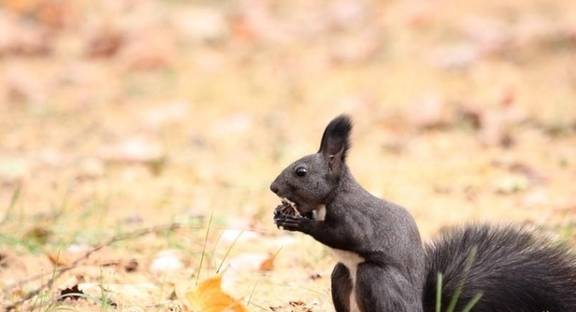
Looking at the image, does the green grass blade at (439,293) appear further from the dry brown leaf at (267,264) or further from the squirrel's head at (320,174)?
the dry brown leaf at (267,264)

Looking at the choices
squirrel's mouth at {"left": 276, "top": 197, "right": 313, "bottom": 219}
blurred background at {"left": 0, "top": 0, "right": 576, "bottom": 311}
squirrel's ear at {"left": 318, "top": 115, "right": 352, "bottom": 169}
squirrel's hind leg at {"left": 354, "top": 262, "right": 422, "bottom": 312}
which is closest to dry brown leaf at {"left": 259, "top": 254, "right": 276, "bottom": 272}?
blurred background at {"left": 0, "top": 0, "right": 576, "bottom": 311}

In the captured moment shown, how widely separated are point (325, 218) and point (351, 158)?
2.77m

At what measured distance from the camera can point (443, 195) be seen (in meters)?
4.80

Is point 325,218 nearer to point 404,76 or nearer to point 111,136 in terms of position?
point 111,136

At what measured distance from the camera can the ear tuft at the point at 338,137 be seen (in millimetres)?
2945

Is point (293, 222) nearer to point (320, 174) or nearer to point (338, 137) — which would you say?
point (320, 174)

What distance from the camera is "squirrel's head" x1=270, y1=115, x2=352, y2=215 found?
294 cm

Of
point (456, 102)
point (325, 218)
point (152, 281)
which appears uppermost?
point (456, 102)

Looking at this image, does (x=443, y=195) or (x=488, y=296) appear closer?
(x=488, y=296)

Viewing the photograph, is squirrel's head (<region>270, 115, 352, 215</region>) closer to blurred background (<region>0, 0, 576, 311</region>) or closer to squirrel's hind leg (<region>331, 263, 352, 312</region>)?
squirrel's hind leg (<region>331, 263, 352, 312</region>)

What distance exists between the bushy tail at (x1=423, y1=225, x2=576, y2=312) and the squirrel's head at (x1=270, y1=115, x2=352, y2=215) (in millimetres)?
362

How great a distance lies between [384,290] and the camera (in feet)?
9.04

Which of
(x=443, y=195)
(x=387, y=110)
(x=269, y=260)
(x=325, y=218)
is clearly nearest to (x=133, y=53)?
(x=387, y=110)

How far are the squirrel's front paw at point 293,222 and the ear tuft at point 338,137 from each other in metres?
0.23
